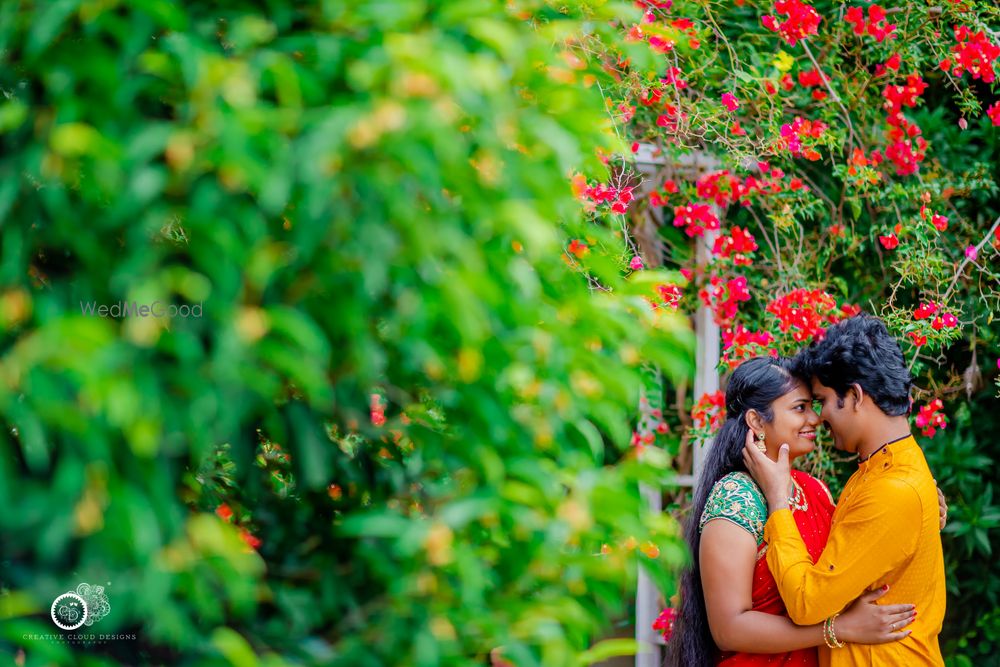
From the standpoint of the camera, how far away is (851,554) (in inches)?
108

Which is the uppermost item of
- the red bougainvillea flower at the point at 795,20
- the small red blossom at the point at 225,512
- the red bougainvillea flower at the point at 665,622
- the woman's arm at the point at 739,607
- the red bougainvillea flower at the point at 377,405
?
the red bougainvillea flower at the point at 377,405

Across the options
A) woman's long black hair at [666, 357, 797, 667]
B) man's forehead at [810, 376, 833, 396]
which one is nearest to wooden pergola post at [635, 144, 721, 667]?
woman's long black hair at [666, 357, 797, 667]

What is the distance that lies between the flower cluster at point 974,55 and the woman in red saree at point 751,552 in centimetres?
150

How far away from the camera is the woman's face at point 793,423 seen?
3068 millimetres

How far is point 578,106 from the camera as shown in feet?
4.58

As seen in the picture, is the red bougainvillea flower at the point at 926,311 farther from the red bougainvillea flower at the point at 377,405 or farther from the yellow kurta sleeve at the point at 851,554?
the red bougainvillea flower at the point at 377,405

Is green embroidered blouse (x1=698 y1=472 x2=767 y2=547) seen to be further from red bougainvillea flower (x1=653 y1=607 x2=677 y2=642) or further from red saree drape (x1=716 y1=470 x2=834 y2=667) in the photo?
red bougainvillea flower (x1=653 y1=607 x2=677 y2=642)

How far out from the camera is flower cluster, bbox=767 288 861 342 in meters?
3.61

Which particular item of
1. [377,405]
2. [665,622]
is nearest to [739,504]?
[665,622]

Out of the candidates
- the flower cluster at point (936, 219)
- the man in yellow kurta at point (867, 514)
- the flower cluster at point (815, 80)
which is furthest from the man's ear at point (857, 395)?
the flower cluster at point (815, 80)

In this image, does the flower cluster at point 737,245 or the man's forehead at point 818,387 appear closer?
the man's forehead at point 818,387

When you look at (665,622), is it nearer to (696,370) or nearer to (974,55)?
(696,370)

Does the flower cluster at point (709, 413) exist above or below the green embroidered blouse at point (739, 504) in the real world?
below

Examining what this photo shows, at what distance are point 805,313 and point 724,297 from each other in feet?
1.12
